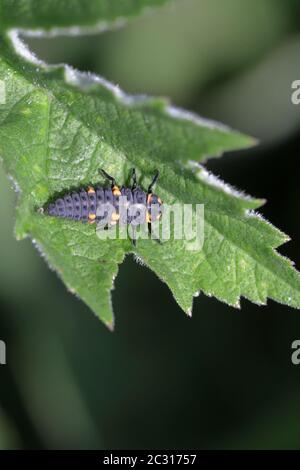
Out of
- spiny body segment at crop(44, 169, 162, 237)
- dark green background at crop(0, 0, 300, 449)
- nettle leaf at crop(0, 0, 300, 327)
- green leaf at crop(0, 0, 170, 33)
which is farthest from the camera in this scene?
dark green background at crop(0, 0, 300, 449)

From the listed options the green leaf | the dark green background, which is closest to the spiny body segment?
the green leaf

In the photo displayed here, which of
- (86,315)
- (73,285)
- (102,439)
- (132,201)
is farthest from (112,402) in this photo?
(73,285)

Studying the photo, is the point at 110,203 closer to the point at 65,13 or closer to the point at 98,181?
the point at 98,181

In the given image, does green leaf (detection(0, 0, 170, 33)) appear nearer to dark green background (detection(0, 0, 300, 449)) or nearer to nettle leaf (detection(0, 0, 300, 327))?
nettle leaf (detection(0, 0, 300, 327))

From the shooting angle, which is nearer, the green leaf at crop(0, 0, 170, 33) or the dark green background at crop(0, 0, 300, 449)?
the green leaf at crop(0, 0, 170, 33)

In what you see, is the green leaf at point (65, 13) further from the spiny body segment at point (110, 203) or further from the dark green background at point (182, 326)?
the dark green background at point (182, 326)

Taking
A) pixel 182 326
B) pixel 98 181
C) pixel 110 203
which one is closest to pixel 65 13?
pixel 98 181
